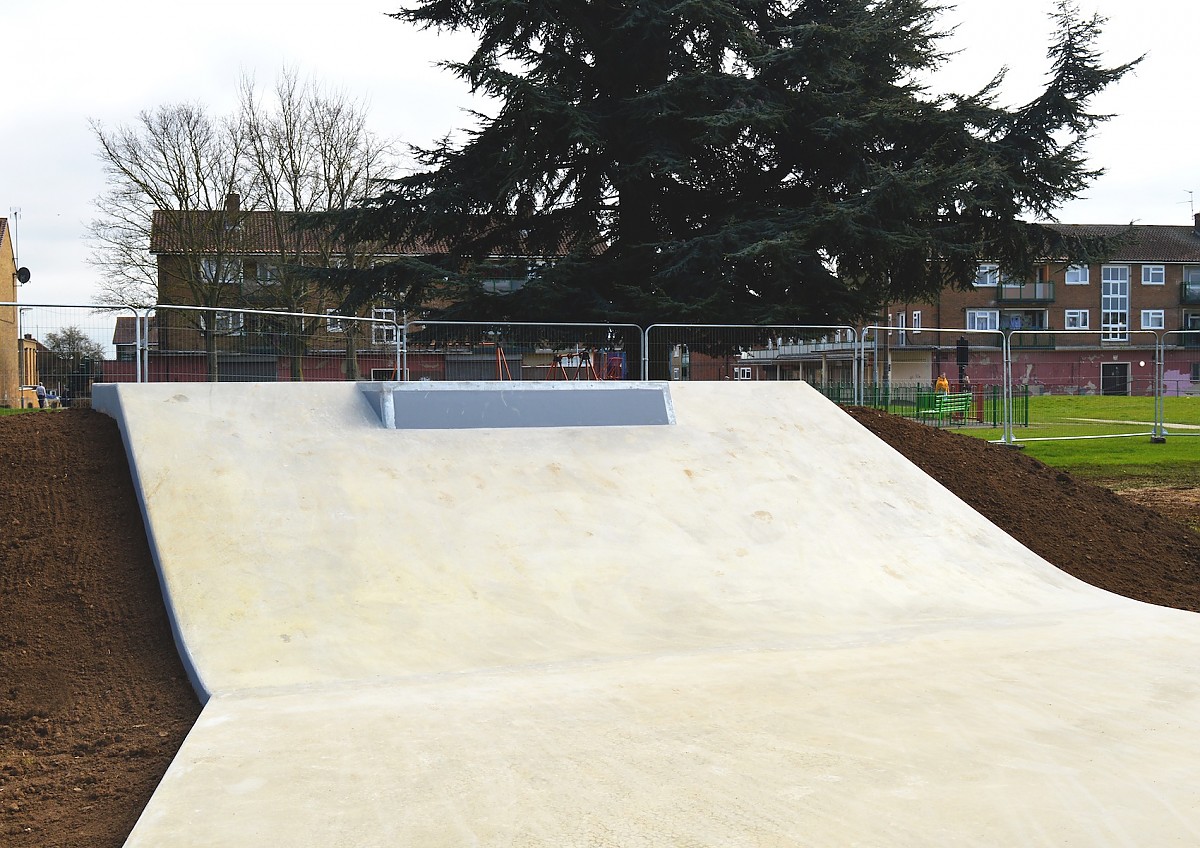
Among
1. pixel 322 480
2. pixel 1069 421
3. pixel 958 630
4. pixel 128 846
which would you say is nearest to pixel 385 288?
pixel 322 480

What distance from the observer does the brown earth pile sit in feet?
14.2

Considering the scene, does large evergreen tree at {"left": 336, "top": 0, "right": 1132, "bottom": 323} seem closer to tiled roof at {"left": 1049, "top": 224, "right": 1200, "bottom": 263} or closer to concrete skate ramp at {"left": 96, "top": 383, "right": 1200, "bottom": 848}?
concrete skate ramp at {"left": 96, "top": 383, "right": 1200, "bottom": 848}

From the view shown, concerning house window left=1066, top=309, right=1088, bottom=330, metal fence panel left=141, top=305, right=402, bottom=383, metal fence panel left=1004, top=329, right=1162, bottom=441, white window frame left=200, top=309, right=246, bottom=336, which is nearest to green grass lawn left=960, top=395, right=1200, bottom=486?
metal fence panel left=1004, top=329, right=1162, bottom=441

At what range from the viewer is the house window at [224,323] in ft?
44.3

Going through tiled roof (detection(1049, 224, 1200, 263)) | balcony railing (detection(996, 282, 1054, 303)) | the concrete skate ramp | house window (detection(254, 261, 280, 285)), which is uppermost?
tiled roof (detection(1049, 224, 1200, 263))

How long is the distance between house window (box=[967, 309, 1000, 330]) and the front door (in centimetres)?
4775

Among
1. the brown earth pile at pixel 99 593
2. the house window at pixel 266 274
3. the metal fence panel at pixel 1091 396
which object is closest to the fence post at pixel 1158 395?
the metal fence panel at pixel 1091 396

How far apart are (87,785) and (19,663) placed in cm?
171

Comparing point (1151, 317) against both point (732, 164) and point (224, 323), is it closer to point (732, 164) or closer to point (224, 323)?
point (732, 164)

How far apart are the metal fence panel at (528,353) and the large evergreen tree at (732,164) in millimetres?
2078

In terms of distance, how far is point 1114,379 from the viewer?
66.2 feet

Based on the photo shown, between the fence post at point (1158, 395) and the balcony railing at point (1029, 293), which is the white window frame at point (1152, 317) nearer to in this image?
the balcony railing at point (1029, 293)

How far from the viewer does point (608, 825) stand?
11.6ft

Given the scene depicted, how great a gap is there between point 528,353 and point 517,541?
30.7 ft
